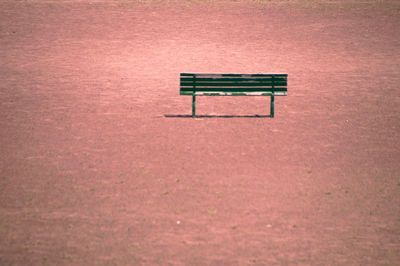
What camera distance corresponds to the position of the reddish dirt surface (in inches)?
198

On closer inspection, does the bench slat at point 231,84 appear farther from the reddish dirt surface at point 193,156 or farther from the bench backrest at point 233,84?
the reddish dirt surface at point 193,156

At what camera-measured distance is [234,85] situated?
34.4 feet

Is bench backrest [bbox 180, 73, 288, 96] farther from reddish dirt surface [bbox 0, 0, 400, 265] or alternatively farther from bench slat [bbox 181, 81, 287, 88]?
reddish dirt surface [bbox 0, 0, 400, 265]

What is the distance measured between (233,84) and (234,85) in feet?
0.11

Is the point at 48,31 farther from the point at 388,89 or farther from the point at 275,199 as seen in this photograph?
the point at 275,199

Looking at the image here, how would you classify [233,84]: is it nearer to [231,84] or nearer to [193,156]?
[231,84]

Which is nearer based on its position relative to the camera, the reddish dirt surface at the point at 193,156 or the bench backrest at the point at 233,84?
the reddish dirt surface at the point at 193,156

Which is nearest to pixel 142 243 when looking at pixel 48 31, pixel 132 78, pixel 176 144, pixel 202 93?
pixel 176 144

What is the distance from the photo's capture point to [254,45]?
18.1 m

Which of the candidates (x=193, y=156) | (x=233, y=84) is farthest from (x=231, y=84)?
(x=193, y=156)

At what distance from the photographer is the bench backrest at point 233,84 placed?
1043 cm

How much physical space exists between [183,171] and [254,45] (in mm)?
11803

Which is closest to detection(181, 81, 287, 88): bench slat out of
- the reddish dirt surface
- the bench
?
the bench

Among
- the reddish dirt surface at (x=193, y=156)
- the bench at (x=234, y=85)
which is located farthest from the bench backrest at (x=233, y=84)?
the reddish dirt surface at (x=193, y=156)
